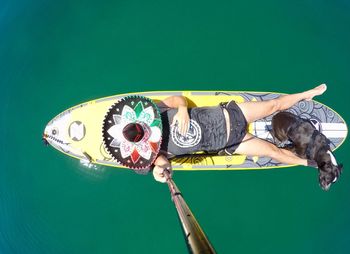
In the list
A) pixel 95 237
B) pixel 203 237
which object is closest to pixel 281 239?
pixel 95 237

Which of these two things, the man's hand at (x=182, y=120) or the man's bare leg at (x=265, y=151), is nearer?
the man's hand at (x=182, y=120)

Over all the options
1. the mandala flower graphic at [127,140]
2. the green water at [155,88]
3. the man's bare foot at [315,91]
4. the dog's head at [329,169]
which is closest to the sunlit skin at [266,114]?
the man's bare foot at [315,91]

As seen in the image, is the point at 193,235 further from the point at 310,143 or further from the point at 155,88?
the point at 155,88

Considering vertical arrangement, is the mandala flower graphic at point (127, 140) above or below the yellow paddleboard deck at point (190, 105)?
below

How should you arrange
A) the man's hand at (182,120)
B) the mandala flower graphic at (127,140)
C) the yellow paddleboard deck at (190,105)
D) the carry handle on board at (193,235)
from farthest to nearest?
the yellow paddleboard deck at (190,105) < the man's hand at (182,120) < the mandala flower graphic at (127,140) < the carry handle on board at (193,235)

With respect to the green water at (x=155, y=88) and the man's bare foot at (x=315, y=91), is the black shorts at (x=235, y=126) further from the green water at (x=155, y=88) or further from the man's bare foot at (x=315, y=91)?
the man's bare foot at (x=315, y=91)

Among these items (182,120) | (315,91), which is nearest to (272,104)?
(315,91)

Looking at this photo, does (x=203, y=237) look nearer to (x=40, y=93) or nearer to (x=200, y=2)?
(x=40, y=93)
